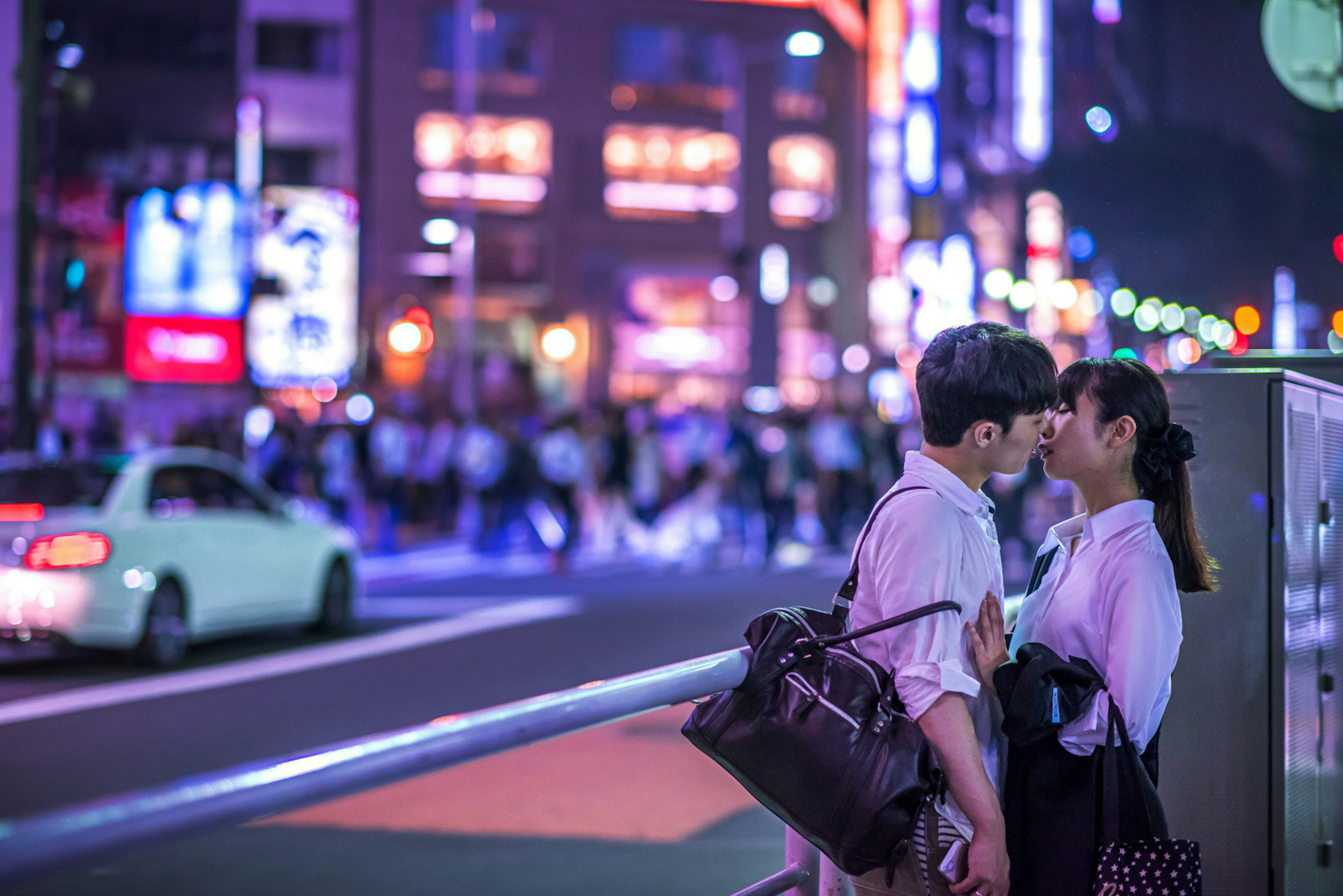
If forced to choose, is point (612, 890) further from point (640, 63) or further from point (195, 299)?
point (640, 63)

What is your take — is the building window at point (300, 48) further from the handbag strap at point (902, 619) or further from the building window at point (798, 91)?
the handbag strap at point (902, 619)

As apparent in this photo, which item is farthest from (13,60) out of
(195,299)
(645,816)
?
(645,816)

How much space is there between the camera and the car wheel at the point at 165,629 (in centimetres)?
1070

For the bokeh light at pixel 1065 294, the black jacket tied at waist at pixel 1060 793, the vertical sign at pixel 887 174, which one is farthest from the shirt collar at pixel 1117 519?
the vertical sign at pixel 887 174

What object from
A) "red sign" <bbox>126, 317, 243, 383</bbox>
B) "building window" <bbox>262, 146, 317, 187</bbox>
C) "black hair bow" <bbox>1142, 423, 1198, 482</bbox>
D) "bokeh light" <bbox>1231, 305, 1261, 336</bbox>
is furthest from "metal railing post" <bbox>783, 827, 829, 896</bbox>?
"building window" <bbox>262, 146, 317, 187</bbox>

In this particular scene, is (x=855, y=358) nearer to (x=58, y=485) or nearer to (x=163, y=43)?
(x=163, y=43)

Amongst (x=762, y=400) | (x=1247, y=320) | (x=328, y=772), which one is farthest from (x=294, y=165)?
(x=328, y=772)

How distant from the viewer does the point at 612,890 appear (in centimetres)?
534

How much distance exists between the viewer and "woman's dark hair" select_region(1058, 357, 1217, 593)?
3053 millimetres

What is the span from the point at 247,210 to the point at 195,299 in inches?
98.4

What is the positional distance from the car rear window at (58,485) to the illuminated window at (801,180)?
147ft

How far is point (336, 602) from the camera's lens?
1341cm

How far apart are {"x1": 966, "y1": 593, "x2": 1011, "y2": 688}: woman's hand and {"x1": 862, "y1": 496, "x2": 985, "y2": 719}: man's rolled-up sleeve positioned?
0.12 metres

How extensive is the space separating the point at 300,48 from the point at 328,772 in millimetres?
48742
